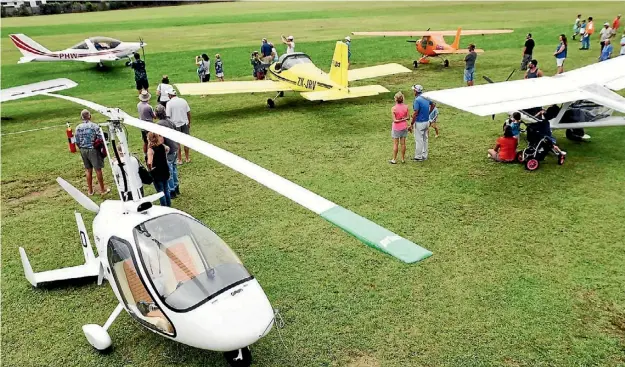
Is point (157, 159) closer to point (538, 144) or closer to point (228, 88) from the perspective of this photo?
point (228, 88)

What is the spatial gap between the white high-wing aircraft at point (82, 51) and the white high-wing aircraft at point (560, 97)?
68.3 ft

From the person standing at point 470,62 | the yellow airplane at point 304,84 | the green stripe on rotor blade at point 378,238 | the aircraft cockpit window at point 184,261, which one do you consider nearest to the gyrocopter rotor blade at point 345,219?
the green stripe on rotor blade at point 378,238

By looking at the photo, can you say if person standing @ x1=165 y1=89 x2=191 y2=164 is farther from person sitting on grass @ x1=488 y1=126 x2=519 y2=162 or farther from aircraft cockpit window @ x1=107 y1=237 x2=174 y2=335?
person sitting on grass @ x1=488 y1=126 x2=519 y2=162

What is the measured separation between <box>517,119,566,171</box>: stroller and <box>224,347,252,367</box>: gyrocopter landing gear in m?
7.81

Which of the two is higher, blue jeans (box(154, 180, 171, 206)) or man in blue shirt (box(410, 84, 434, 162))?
man in blue shirt (box(410, 84, 434, 162))

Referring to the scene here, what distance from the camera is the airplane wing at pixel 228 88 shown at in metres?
15.1

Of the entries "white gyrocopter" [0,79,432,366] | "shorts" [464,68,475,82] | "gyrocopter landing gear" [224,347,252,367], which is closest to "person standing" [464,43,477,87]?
"shorts" [464,68,475,82]

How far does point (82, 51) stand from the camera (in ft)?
82.5

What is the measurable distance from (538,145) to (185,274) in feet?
27.4

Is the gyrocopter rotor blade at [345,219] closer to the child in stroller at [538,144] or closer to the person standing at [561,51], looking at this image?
the child in stroller at [538,144]

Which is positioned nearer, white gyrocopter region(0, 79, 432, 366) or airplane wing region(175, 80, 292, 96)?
white gyrocopter region(0, 79, 432, 366)

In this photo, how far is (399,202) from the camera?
29.4 ft

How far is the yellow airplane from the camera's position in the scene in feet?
46.5

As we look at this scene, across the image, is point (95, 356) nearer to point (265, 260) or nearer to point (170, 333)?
point (170, 333)
